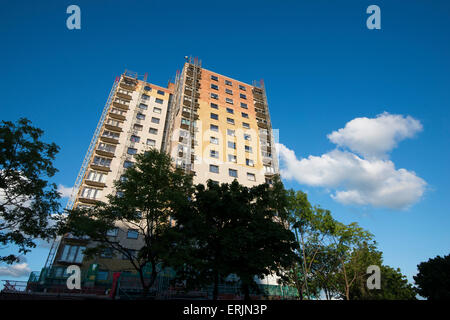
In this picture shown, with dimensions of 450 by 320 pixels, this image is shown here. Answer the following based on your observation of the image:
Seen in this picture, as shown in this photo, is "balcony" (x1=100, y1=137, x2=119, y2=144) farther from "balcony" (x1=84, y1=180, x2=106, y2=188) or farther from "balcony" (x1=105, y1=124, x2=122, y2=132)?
"balcony" (x1=84, y1=180, x2=106, y2=188)

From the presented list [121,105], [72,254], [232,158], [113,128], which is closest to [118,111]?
[121,105]

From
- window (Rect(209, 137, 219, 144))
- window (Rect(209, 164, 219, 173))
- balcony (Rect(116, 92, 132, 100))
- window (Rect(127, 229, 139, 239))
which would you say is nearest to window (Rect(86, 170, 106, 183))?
window (Rect(127, 229, 139, 239))

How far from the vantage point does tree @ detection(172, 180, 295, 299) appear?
15.4 meters

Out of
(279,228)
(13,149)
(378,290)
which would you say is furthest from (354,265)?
(13,149)

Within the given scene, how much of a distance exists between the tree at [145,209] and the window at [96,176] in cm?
1552

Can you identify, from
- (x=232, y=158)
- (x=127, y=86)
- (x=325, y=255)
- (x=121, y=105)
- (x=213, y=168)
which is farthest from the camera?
(x=127, y=86)

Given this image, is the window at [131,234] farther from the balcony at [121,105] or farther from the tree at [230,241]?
the balcony at [121,105]

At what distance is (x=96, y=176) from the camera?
34062 mm

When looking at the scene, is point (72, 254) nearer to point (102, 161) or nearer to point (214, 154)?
point (102, 161)

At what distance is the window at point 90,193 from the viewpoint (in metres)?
31.9

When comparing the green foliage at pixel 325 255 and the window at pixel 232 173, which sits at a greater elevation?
the window at pixel 232 173

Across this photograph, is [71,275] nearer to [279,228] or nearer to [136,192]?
[136,192]

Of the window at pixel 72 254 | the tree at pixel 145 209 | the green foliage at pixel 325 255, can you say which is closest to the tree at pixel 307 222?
the green foliage at pixel 325 255

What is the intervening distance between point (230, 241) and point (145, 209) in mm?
7583
